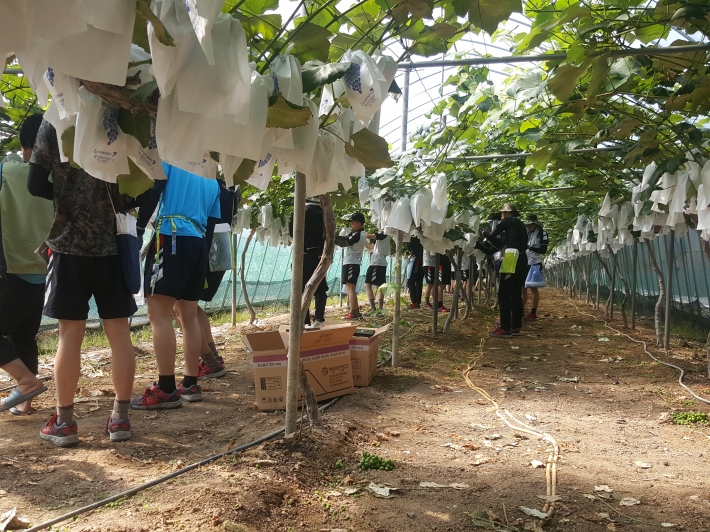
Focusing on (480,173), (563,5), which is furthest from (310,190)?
(480,173)

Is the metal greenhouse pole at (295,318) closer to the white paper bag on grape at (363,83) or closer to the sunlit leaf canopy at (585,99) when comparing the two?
the white paper bag on grape at (363,83)

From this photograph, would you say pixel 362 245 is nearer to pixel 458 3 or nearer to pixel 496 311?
pixel 496 311

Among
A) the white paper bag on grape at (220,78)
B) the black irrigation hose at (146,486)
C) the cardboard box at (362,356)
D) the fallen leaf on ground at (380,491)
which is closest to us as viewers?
the white paper bag on grape at (220,78)

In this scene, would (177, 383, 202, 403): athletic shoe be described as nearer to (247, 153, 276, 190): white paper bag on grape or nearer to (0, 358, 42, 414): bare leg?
(0, 358, 42, 414): bare leg

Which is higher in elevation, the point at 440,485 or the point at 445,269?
the point at 445,269

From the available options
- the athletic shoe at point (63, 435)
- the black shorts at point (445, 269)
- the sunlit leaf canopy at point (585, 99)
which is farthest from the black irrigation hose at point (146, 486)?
the black shorts at point (445, 269)

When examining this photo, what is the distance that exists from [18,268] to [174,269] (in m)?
0.80

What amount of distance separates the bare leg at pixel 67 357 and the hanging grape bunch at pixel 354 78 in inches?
64.9

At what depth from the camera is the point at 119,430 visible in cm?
255

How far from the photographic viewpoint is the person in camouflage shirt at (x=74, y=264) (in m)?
2.39

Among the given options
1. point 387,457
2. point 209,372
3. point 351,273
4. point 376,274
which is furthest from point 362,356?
point 376,274

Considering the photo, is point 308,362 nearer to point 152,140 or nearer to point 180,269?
point 180,269

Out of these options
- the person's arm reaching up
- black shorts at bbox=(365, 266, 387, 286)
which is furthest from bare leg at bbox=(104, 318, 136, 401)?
black shorts at bbox=(365, 266, 387, 286)

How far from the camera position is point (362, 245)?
8680 millimetres
